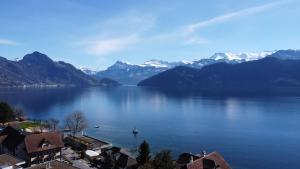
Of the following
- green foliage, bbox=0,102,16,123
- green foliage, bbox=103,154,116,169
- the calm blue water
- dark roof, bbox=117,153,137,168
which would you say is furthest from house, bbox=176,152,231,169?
green foliage, bbox=0,102,16,123

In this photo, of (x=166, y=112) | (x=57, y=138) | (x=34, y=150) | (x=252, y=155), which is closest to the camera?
(x=34, y=150)

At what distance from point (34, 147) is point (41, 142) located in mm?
1537

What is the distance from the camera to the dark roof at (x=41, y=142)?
65812 millimetres

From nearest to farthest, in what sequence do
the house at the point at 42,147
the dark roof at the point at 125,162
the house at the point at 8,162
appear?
the house at the point at 8,162
the house at the point at 42,147
the dark roof at the point at 125,162

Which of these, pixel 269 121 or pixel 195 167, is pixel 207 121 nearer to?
pixel 269 121

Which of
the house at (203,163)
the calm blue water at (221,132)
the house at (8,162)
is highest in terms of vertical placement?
the house at (8,162)

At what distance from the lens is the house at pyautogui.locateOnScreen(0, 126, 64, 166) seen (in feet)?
214

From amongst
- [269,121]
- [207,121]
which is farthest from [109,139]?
[269,121]

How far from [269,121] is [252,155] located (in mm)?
67131

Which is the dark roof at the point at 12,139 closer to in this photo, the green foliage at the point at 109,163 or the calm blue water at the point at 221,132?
the green foliage at the point at 109,163

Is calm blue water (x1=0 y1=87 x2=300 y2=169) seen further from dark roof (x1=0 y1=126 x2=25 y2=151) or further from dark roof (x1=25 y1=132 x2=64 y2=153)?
dark roof (x1=0 y1=126 x2=25 y2=151)

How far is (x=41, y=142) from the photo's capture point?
67.1 m

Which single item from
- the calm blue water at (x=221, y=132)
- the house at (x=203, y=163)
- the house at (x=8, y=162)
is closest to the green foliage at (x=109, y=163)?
the house at (x=203, y=163)

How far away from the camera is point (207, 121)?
6191 inches
